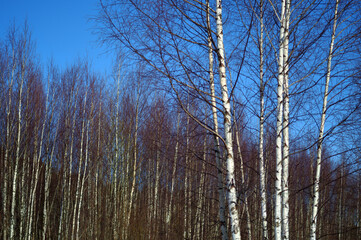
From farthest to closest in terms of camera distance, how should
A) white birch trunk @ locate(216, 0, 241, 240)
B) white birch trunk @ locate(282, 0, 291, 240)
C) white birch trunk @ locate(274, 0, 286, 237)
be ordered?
white birch trunk @ locate(282, 0, 291, 240) → white birch trunk @ locate(274, 0, 286, 237) → white birch trunk @ locate(216, 0, 241, 240)

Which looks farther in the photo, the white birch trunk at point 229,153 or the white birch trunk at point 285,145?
the white birch trunk at point 285,145

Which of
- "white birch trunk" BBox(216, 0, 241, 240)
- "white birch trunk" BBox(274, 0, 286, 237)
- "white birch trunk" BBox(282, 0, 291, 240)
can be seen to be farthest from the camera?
"white birch trunk" BBox(282, 0, 291, 240)

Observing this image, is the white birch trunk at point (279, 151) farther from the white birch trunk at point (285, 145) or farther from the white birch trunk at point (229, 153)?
the white birch trunk at point (229, 153)

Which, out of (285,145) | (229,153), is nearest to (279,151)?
(285,145)

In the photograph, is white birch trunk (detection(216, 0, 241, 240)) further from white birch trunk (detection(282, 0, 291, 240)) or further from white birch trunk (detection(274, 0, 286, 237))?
white birch trunk (detection(282, 0, 291, 240))

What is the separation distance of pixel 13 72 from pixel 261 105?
9.68 m

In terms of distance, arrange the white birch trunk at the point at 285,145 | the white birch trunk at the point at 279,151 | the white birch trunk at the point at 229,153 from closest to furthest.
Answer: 1. the white birch trunk at the point at 229,153
2. the white birch trunk at the point at 279,151
3. the white birch trunk at the point at 285,145

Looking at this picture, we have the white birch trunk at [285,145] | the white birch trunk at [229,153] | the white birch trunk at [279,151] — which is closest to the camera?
the white birch trunk at [229,153]

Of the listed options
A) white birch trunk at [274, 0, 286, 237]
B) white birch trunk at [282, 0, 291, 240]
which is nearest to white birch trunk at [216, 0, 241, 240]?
white birch trunk at [274, 0, 286, 237]

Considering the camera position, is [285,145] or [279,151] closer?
[279,151]

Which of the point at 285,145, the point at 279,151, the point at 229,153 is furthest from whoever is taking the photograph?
the point at 285,145

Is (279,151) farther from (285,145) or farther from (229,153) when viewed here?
(229,153)

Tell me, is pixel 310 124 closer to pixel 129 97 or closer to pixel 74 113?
pixel 129 97

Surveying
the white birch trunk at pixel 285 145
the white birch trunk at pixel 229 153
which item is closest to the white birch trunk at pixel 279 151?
the white birch trunk at pixel 285 145
